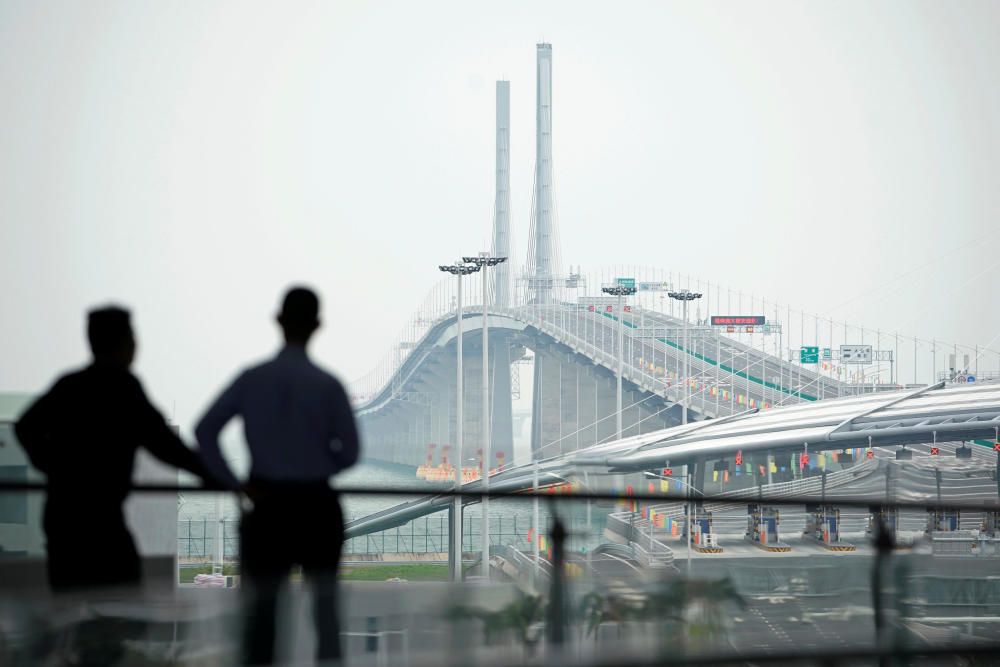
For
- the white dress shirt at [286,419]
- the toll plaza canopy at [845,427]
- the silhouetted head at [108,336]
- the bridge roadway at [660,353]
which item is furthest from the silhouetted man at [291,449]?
the bridge roadway at [660,353]

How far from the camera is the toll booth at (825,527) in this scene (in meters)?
4.26

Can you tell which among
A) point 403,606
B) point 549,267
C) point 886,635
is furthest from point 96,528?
point 549,267

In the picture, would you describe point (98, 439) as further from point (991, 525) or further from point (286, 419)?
point (991, 525)

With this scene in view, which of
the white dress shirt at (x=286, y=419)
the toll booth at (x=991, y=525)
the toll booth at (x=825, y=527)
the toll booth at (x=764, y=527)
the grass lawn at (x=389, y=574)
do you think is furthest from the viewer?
the toll booth at (x=991, y=525)

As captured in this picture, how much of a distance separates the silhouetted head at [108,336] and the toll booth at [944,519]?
3.00 metres

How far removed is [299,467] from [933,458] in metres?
47.8

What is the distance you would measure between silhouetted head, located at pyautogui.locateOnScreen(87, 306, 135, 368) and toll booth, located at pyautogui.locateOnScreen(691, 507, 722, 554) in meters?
2.24

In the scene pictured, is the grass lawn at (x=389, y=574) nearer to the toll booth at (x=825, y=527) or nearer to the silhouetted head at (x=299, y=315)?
the silhouetted head at (x=299, y=315)

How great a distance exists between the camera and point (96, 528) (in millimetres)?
3127

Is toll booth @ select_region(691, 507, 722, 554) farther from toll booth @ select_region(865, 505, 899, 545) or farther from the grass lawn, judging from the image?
the grass lawn

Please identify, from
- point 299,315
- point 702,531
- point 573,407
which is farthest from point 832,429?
point 299,315

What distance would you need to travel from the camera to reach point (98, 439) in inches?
125

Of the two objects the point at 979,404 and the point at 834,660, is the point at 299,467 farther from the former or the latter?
the point at 979,404

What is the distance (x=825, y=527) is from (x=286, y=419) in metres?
2.18
